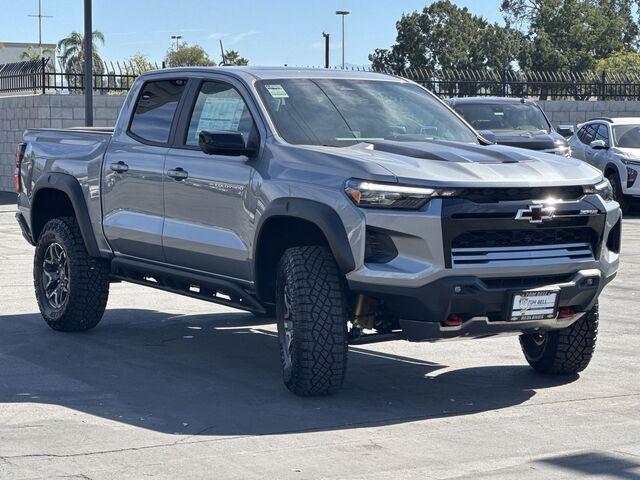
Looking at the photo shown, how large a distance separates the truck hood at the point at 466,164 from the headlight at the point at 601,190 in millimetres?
36

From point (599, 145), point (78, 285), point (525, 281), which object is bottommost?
point (78, 285)

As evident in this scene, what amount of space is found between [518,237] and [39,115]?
21678 mm

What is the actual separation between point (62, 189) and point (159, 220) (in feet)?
4.47

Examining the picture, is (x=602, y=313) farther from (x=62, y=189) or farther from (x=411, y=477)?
(x=411, y=477)

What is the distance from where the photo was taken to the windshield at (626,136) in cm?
2291

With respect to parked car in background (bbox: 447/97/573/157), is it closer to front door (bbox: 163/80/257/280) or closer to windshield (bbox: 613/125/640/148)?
windshield (bbox: 613/125/640/148)

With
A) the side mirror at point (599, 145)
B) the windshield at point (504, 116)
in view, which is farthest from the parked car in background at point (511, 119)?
the side mirror at point (599, 145)

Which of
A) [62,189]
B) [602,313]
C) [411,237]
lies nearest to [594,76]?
[602,313]

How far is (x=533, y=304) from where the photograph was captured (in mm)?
7367

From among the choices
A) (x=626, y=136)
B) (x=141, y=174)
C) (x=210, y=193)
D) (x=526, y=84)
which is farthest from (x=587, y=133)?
(x=210, y=193)

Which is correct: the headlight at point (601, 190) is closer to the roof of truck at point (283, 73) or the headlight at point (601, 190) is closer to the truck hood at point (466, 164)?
the truck hood at point (466, 164)

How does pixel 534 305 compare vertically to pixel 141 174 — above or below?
below

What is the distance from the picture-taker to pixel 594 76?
3453cm

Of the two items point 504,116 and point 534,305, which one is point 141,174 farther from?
point 504,116
